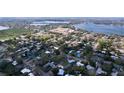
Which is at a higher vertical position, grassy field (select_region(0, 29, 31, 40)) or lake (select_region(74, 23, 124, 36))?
lake (select_region(74, 23, 124, 36))

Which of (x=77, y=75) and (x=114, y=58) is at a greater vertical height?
(x=114, y=58)

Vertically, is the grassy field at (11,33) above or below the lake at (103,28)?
→ below

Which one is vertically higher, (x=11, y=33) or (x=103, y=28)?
(x=103, y=28)
